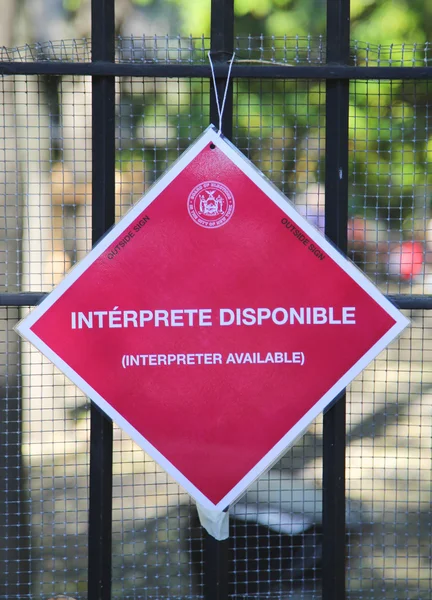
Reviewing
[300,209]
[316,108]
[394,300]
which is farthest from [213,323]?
[316,108]

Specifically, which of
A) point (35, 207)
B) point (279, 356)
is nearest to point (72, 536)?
point (279, 356)

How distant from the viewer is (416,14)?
3.70m

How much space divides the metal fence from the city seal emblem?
226mm

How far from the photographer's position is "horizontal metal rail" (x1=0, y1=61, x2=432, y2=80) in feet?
11.7

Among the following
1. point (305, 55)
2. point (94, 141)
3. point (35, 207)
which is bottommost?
point (35, 207)

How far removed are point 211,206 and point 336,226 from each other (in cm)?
58

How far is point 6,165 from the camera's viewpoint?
12.0 feet

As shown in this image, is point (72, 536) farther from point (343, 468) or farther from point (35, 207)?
point (35, 207)

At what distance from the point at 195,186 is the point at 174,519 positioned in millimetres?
1544

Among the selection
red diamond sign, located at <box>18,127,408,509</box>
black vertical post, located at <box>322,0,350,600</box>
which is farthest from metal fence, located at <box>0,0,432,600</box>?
red diamond sign, located at <box>18,127,408,509</box>

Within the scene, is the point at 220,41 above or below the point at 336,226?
above

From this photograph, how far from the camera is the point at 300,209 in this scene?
3725 millimetres

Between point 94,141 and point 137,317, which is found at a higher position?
point 94,141

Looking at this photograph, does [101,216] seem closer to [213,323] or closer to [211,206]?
[211,206]
